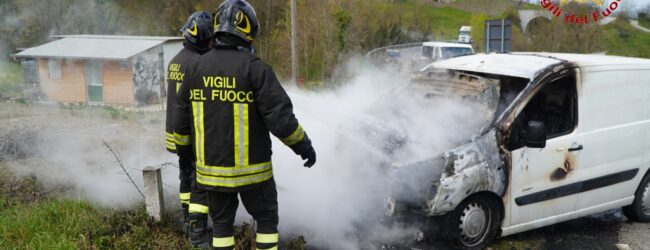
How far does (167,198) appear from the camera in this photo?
5469 millimetres

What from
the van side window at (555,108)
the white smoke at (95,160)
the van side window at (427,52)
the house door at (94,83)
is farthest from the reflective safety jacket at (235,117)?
the van side window at (427,52)

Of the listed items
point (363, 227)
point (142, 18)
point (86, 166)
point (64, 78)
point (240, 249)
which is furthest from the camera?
point (142, 18)

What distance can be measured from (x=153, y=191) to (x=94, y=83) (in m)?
15.1

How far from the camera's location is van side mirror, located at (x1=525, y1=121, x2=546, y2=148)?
14.7ft

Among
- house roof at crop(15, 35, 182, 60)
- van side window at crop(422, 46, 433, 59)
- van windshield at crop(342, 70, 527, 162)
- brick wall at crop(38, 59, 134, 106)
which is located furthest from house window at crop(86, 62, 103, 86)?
van windshield at crop(342, 70, 527, 162)

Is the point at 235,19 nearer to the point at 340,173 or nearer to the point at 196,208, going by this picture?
the point at 196,208

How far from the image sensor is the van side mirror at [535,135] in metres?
4.47

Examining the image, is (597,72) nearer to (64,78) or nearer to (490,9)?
(64,78)

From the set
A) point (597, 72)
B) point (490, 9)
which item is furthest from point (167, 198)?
point (490, 9)

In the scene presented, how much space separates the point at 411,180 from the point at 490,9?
34.6 metres

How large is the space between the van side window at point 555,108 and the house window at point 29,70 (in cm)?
1613

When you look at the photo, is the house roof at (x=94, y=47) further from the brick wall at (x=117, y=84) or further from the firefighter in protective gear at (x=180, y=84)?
the firefighter in protective gear at (x=180, y=84)

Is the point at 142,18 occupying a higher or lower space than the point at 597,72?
higher

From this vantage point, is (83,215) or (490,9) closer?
(83,215)
